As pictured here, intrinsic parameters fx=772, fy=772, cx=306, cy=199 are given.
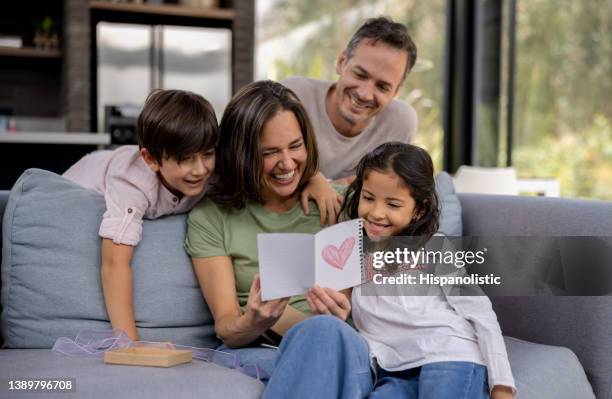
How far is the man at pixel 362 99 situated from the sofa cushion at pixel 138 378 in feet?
2.91

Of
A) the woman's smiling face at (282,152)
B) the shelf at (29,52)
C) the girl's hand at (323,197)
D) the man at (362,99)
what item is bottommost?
the girl's hand at (323,197)

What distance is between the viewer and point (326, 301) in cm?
168

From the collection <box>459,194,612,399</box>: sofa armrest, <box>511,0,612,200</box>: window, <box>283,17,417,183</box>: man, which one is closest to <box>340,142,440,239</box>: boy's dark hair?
<box>459,194,612,399</box>: sofa armrest

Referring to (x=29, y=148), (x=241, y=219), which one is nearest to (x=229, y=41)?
(x=29, y=148)

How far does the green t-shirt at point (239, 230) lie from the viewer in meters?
2.06

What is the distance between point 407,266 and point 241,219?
48 cm

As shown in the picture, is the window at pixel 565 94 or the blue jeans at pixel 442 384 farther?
the window at pixel 565 94

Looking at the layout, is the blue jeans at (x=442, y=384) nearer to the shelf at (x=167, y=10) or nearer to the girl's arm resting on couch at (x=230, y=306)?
the girl's arm resting on couch at (x=230, y=306)

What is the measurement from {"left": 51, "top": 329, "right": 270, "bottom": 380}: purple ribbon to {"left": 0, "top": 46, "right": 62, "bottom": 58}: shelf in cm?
382

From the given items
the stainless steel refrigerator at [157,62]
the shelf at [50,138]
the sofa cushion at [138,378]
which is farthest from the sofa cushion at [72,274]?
the stainless steel refrigerator at [157,62]

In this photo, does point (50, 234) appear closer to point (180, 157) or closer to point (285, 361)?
point (180, 157)

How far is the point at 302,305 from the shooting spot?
6.81 feet

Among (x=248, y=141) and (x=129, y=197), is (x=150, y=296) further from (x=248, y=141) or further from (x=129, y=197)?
(x=248, y=141)

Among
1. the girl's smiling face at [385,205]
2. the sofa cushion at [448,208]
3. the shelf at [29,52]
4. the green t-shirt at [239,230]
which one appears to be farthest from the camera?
the shelf at [29,52]
